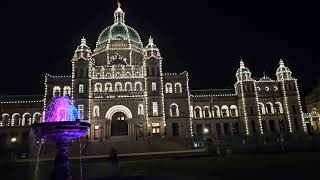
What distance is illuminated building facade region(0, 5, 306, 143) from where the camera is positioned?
185 ft

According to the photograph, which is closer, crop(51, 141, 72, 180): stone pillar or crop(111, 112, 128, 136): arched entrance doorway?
crop(51, 141, 72, 180): stone pillar

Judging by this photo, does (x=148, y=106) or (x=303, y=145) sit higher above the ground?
(x=148, y=106)

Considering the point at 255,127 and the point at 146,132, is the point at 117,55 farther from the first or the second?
the point at 255,127

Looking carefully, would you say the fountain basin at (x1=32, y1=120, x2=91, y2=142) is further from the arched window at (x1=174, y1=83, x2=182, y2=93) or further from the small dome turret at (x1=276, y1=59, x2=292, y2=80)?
the small dome turret at (x1=276, y1=59, x2=292, y2=80)

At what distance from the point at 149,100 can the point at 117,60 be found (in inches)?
572

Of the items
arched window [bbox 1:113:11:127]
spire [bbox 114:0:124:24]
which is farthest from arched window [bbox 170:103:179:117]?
arched window [bbox 1:113:11:127]

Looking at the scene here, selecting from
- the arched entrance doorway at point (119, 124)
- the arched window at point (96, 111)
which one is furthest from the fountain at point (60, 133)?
the arched entrance doorway at point (119, 124)

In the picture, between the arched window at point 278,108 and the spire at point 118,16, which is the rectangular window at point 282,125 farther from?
the spire at point 118,16

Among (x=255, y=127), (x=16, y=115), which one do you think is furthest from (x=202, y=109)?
(x=16, y=115)

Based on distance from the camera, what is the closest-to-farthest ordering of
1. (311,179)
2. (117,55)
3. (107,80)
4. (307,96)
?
(311,179) → (107,80) → (117,55) → (307,96)

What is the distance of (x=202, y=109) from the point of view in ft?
219

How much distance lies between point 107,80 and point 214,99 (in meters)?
25.7

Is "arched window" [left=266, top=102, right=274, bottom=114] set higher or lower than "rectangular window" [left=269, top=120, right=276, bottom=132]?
higher

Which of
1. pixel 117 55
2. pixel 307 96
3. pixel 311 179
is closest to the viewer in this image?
pixel 311 179
